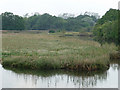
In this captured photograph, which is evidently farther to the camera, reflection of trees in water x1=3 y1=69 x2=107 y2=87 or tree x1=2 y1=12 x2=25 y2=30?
tree x1=2 y1=12 x2=25 y2=30

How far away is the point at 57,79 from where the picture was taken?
1420 centimetres

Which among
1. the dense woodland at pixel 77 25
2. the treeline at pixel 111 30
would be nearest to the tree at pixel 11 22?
the dense woodland at pixel 77 25

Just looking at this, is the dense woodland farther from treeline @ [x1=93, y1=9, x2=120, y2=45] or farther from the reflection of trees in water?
the reflection of trees in water

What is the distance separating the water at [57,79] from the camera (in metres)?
12.9

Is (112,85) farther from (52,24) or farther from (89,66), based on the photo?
(52,24)

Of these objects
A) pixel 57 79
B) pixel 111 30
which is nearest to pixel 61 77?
pixel 57 79

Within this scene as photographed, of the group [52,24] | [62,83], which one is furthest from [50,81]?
[52,24]

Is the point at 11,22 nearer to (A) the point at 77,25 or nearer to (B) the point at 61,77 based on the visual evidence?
(A) the point at 77,25

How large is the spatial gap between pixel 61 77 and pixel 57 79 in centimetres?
51

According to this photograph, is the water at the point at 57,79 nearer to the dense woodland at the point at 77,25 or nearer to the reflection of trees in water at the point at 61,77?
the reflection of trees in water at the point at 61,77

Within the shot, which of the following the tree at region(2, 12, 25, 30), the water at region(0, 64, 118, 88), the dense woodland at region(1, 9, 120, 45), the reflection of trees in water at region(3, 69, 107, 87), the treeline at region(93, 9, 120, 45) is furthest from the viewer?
the tree at region(2, 12, 25, 30)

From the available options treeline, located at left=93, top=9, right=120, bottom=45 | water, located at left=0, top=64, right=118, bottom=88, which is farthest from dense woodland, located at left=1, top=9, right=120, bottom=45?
water, located at left=0, top=64, right=118, bottom=88

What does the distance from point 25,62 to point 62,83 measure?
14.1 feet

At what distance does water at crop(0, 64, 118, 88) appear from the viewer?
1291 centimetres
